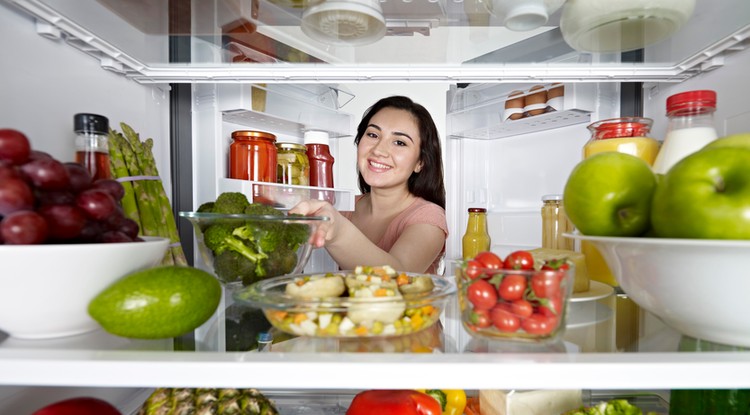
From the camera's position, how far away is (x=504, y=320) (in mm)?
382

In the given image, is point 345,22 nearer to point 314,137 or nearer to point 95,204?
point 95,204

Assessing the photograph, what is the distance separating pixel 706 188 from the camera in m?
0.34

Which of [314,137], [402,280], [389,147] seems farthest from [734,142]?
[314,137]

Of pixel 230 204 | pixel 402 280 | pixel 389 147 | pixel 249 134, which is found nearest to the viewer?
pixel 402 280

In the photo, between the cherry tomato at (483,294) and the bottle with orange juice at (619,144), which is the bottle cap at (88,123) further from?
the bottle with orange juice at (619,144)

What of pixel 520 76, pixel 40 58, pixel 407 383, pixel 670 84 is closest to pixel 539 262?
pixel 407 383

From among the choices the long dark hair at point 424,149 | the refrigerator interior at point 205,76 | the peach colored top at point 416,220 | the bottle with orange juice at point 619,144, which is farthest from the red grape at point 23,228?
the long dark hair at point 424,149

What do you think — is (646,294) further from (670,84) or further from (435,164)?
(435,164)

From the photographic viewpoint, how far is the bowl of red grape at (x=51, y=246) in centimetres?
34

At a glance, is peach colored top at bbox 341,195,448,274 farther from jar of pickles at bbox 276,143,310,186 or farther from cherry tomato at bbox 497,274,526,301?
cherry tomato at bbox 497,274,526,301

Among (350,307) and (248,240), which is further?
(248,240)

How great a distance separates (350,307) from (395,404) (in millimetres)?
238

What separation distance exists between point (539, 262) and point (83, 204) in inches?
18.6

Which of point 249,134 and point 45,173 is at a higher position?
point 249,134
